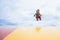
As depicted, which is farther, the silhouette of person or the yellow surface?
the silhouette of person

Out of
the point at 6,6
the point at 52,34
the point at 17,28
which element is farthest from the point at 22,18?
the point at 52,34

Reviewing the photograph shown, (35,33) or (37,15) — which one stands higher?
(37,15)

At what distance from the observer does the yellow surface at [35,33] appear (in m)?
1.55

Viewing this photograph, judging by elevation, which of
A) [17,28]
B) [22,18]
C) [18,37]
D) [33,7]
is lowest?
[18,37]

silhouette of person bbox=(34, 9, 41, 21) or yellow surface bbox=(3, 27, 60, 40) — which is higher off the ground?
silhouette of person bbox=(34, 9, 41, 21)

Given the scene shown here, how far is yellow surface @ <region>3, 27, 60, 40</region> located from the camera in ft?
5.09

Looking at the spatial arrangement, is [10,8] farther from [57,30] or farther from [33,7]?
[57,30]

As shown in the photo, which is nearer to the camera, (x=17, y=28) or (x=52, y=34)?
(x=52, y=34)

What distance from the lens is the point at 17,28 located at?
1697 mm

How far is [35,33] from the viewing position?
1609 millimetres

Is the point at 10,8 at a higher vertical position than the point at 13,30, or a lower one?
higher

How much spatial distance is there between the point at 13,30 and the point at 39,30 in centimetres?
29

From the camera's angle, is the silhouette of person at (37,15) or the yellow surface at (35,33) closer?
the yellow surface at (35,33)

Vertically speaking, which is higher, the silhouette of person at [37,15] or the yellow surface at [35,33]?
the silhouette of person at [37,15]
